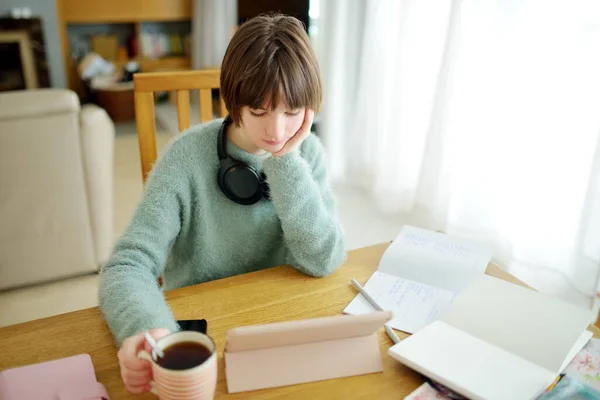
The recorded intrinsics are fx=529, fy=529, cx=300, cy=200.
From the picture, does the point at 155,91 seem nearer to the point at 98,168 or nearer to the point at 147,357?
the point at 147,357

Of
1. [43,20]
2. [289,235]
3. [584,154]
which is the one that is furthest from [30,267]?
[43,20]

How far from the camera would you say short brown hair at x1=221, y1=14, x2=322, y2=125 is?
818mm

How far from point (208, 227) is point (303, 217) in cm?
19

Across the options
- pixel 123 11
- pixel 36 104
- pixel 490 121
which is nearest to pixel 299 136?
pixel 36 104

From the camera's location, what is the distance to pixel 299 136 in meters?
0.92

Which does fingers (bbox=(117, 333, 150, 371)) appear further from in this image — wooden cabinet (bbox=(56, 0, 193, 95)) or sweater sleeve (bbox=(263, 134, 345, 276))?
wooden cabinet (bbox=(56, 0, 193, 95))

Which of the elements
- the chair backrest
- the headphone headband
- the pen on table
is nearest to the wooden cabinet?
the chair backrest

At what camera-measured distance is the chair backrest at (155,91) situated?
3.91ft

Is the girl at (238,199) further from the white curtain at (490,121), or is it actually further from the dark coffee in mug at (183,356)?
the white curtain at (490,121)

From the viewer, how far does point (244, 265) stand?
1.10 meters

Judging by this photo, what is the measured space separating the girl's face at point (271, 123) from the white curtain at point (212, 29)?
324 centimetres

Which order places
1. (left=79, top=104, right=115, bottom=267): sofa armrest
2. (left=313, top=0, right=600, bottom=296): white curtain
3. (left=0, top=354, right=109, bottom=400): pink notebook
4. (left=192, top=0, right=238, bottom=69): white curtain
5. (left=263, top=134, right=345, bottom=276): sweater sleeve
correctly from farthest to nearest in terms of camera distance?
1. (left=192, top=0, right=238, bottom=69): white curtain
2. (left=79, top=104, right=115, bottom=267): sofa armrest
3. (left=313, top=0, right=600, bottom=296): white curtain
4. (left=263, top=134, right=345, bottom=276): sweater sleeve
5. (left=0, top=354, right=109, bottom=400): pink notebook

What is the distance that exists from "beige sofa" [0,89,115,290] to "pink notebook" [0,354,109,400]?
1322 millimetres

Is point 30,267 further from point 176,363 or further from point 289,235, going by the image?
point 176,363
